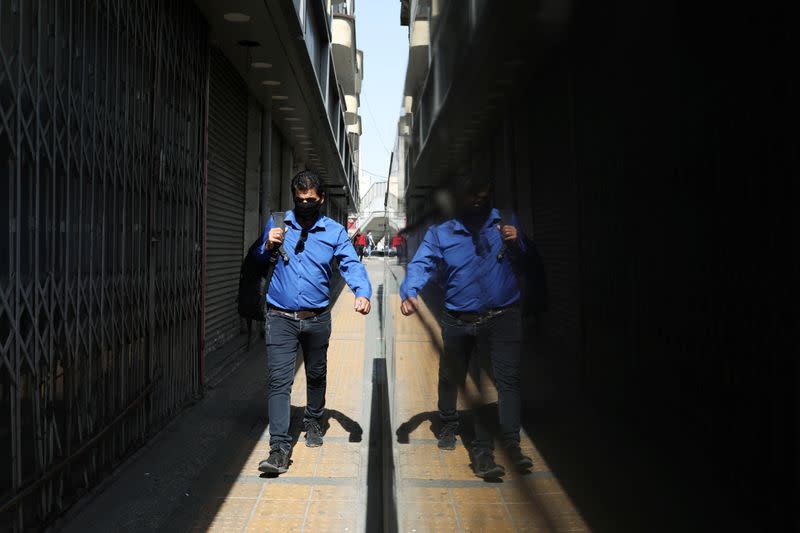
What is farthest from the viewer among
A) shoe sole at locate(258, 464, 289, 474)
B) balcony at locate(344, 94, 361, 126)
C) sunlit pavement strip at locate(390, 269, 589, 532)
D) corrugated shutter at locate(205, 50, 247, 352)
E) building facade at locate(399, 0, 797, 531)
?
balcony at locate(344, 94, 361, 126)

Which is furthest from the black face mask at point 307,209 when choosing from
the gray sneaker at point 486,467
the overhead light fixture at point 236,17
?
the gray sneaker at point 486,467

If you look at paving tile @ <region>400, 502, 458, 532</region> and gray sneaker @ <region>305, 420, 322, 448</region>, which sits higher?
paving tile @ <region>400, 502, 458, 532</region>

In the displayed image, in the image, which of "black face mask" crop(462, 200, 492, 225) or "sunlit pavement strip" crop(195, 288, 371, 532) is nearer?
"black face mask" crop(462, 200, 492, 225)

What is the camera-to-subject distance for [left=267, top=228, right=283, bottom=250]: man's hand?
3.63 meters

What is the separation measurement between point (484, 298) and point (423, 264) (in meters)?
0.55

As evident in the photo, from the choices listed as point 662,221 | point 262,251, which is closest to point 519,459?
point 662,221

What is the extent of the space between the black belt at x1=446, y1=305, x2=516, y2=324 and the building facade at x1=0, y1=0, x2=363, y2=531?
223cm

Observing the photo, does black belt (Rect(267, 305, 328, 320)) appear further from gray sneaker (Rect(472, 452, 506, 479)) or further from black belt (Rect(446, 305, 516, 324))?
gray sneaker (Rect(472, 452, 506, 479))

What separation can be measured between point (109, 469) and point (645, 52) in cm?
393

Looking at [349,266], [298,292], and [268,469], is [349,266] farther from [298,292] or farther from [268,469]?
[268,469]

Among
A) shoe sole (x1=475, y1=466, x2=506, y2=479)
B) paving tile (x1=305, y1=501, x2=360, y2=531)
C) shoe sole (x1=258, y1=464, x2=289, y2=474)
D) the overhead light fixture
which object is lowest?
paving tile (x1=305, y1=501, x2=360, y2=531)

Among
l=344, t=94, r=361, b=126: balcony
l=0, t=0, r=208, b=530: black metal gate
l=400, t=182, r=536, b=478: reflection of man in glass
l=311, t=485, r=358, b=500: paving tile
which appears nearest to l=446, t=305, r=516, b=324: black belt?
l=400, t=182, r=536, b=478: reflection of man in glass

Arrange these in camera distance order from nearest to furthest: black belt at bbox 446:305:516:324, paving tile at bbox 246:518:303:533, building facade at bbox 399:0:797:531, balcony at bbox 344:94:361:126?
building facade at bbox 399:0:797:531 → black belt at bbox 446:305:516:324 → paving tile at bbox 246:518:303:533 → balcony at bbox 344:94:361:126

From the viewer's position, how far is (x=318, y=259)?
3.85 m
